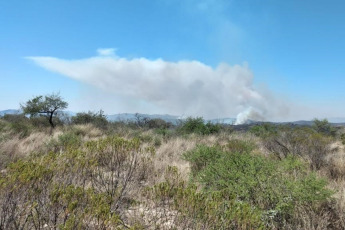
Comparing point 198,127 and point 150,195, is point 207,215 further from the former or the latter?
point 198,127

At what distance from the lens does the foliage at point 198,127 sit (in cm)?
2039

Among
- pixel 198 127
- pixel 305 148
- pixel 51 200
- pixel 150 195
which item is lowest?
pixel 150 195

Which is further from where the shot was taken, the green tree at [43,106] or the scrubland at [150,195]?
the green tree at [43,106]

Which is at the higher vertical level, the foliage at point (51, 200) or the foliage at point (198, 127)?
the foliage at point (198, 127)

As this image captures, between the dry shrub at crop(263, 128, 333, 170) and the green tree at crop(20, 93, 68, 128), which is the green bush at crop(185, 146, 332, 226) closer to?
the dry shrub at crop(263, 128, 333, 170)

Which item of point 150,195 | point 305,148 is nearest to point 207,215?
point 150,195

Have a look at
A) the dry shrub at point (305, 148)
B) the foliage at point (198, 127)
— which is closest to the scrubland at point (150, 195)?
the dry shrub at point (305, 148)

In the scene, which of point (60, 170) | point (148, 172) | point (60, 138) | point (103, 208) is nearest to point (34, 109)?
point (60, 138)

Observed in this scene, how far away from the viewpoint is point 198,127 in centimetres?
2080

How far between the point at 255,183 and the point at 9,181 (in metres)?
3.82

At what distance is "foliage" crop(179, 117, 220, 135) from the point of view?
66.9ft

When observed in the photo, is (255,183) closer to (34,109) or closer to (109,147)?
(109,147)

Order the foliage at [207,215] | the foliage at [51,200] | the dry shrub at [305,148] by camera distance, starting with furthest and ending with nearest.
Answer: the dry shrub at [305,148] → the foliage at [207,215] → the foliage at [51,200]

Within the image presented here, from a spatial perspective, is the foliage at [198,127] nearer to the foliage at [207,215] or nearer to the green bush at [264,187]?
the green bush at [264,187]
